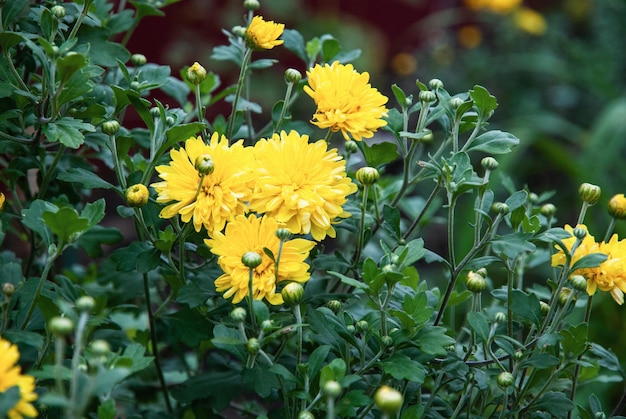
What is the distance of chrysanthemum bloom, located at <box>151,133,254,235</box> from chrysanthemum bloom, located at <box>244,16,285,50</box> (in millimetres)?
165

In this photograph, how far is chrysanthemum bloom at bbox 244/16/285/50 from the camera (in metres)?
0.84

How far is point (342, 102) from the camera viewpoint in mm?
791

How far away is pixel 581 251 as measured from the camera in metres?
0.77

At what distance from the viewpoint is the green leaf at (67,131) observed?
756 millimetres

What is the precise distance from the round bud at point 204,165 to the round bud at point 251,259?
0.08 m

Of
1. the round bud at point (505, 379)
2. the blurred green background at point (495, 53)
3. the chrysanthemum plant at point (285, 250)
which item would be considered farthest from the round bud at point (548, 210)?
the blurred green background at point (495, 53)

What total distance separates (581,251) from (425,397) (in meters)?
0.26

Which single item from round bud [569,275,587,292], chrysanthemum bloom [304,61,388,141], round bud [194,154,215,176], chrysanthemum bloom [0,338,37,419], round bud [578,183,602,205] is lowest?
chrysanthemum bloom [0,338,37,419]

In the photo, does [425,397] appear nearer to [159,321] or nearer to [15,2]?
[159,321]

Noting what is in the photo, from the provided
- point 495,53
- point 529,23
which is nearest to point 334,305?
point 529,23

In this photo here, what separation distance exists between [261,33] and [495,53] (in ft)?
8.51

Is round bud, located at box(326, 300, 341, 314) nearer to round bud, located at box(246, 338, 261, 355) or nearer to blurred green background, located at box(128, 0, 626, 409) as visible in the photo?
round bud, located at box(246, 338, 261, 355)

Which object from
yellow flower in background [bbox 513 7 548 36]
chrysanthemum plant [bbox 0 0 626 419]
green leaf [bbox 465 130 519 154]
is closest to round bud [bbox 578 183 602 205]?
Answer: chrysanthemum plant [bbox 0 0 626 419]

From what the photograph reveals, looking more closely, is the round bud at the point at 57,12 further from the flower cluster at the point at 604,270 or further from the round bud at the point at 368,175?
the flower cluster at the point at 604,270
